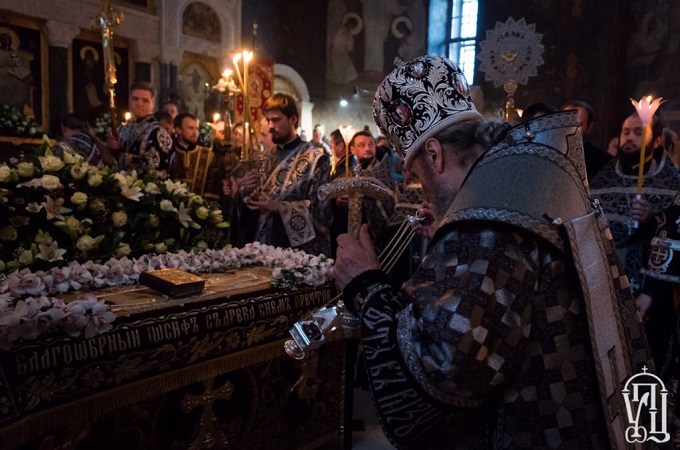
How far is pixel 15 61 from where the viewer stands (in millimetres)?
10227

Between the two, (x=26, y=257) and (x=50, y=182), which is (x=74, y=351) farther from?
(x=50, y=182)

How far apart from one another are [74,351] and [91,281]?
0.60 m

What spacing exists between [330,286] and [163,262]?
0.87 meters

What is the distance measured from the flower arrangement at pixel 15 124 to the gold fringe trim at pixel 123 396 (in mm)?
8886

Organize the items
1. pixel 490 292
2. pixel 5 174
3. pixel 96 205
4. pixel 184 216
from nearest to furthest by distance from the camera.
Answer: pixel 490 292 < pixel 5 174 < pixel 96 205 < pixel 184 216

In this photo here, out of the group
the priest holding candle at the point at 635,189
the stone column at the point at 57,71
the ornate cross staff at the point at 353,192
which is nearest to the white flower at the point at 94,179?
the ornate cross staff at the point at 353,192

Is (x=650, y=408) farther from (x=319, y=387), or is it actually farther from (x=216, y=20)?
(x=216, y=20)

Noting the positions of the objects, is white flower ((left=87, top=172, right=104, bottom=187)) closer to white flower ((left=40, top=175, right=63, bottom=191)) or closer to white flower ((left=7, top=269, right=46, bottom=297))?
white flower ((left=40, top=175, right=63, bottom=191))

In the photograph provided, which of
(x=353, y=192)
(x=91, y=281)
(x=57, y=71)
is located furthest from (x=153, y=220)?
(x=57, y=71)

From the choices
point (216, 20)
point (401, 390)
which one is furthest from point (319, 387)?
point (216, 20)

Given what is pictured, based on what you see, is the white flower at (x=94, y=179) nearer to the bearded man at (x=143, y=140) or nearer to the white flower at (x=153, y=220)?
the white flower at (x=153, y=220)

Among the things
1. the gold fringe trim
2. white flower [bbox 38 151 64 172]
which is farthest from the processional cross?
white flower [bbox 38 151 64 172]

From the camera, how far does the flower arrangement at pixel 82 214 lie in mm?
2490

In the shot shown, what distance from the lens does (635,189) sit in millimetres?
3627
